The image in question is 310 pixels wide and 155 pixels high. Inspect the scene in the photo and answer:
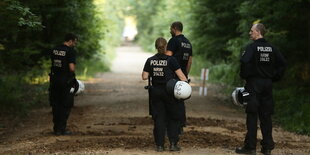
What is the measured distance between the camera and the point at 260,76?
8.52 m

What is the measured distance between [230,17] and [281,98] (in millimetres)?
9706

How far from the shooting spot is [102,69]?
37.8 metres

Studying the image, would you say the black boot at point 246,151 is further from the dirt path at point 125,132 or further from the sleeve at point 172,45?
the sleeve at point 172,45

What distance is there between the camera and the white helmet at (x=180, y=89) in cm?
844

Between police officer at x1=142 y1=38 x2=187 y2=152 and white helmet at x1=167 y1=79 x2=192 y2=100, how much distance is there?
0.24 meters

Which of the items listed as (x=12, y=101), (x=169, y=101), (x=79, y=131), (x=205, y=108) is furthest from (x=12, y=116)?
(x=169, y=101)

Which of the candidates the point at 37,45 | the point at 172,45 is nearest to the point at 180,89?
the point at 172,45

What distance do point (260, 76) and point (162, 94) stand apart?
1.54 metres

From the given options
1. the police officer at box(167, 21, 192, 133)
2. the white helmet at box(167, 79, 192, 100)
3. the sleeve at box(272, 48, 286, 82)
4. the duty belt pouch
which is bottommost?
the duty belt pouch

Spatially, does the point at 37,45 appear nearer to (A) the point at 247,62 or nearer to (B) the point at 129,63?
(A) the point at 247,62

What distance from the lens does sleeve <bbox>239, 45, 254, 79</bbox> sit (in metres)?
8.41

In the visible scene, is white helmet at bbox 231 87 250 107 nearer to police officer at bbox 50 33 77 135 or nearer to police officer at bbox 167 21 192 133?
police officer at bbox 167 21 192 133

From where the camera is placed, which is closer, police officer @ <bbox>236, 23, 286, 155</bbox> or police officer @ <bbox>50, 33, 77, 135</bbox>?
police officer @ <bbox>236, 23, 286, 155</bbox>

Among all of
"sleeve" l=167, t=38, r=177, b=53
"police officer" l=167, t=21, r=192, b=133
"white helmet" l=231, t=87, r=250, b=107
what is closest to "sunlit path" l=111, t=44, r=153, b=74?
"police officer" l=167, t=21, r=192, b=133
